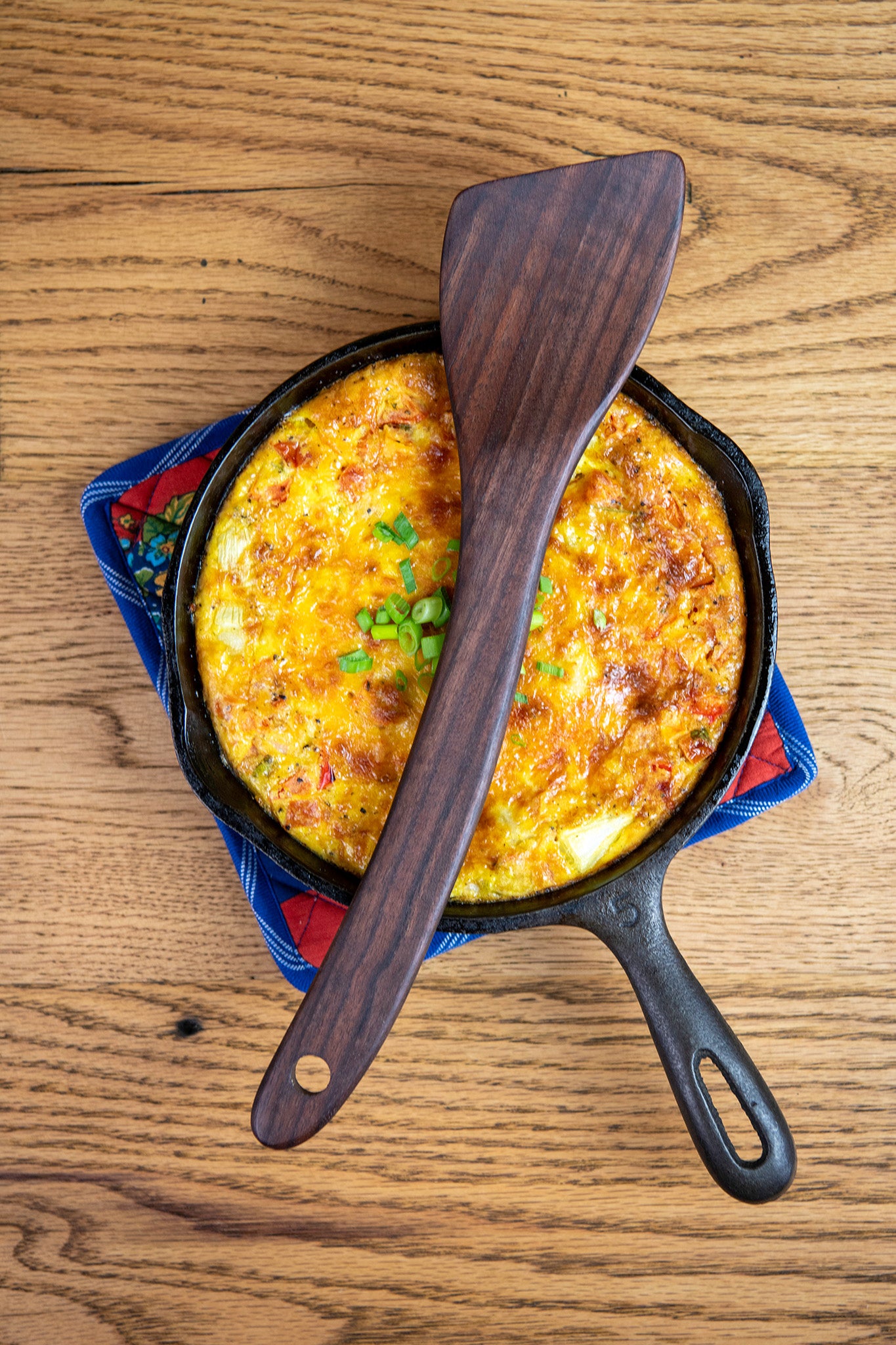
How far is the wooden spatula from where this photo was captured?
1487 millimetres

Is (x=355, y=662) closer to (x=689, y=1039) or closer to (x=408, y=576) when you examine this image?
(x=408, y=576)

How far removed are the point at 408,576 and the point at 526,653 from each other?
0.26 m

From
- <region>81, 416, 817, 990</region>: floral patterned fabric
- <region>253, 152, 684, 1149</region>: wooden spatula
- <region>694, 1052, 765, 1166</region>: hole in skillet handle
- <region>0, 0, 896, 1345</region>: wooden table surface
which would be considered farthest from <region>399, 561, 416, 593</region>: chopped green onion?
<region>694, 1052, 765, 1166</region>: hole in skillet handle

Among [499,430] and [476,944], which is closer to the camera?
[499,430]

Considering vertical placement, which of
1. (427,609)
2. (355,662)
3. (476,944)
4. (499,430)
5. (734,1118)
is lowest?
(734,1118)

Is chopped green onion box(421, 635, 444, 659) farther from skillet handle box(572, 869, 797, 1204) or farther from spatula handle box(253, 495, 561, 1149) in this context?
skillet handle box(572, 869, 797, 1204)

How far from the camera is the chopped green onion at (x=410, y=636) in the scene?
1665 mm

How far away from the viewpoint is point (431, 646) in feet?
5.49

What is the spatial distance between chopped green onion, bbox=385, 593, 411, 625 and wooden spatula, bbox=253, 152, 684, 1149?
150mm

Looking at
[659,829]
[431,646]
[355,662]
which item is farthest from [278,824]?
[659,829]

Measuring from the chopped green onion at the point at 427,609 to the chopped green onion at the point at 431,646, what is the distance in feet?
0.11

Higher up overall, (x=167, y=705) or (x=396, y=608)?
(x=396, y=608)

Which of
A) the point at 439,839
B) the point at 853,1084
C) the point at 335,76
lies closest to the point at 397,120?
the point at 335,76

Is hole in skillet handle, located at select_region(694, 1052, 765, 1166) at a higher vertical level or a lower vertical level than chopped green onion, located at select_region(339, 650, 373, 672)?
lower
